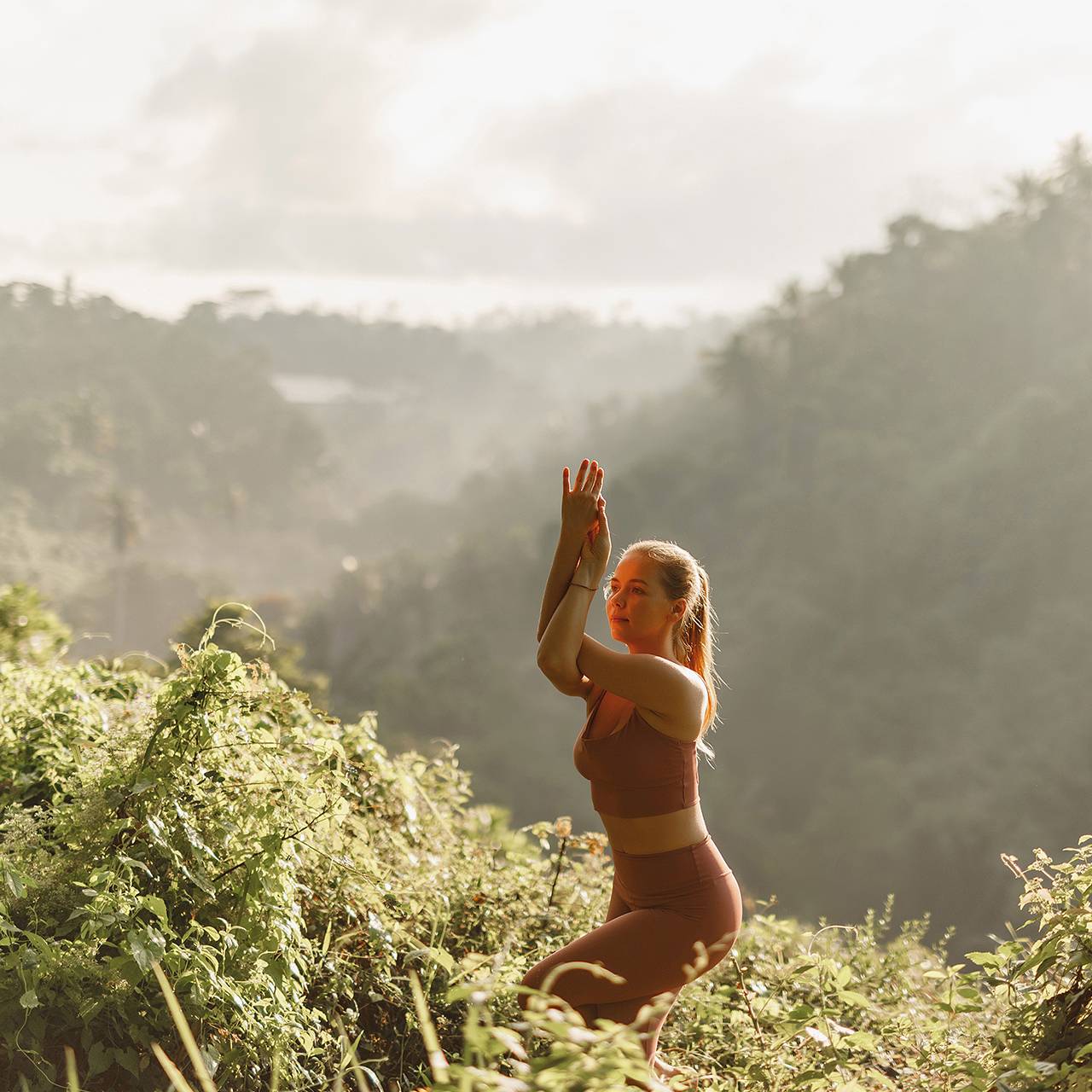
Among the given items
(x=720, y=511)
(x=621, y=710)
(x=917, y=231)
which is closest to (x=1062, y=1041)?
(x=621, y=710)

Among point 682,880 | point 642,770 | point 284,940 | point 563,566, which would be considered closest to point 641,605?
point 563,566

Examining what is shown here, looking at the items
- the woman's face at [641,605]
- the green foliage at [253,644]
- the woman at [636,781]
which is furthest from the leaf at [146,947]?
the woman's face at [641,605]

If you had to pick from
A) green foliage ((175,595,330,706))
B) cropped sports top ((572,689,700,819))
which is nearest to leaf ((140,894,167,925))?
green foliage ((175,595,330,706))

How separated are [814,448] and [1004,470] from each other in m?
8.29

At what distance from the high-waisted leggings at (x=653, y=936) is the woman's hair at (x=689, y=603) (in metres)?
0.26

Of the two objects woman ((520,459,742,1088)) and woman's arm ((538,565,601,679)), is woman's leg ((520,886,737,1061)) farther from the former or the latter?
woman's arm ((538,565,601,679))

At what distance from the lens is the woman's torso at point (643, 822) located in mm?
2311

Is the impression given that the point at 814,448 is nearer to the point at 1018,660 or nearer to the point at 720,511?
the point at 720,511

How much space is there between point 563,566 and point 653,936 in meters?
0.76

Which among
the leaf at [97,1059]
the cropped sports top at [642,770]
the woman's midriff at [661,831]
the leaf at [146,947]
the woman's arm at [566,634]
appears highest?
the woman's arm at [566,634]

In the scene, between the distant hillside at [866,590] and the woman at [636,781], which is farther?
the distant hillside at [866,590]

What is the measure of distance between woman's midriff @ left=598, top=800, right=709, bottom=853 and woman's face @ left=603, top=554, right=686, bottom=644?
38 cm

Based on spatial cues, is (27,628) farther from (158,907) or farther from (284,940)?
(158,907)

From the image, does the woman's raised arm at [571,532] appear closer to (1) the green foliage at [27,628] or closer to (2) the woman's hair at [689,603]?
(2) the woman's hair at [689,603]
